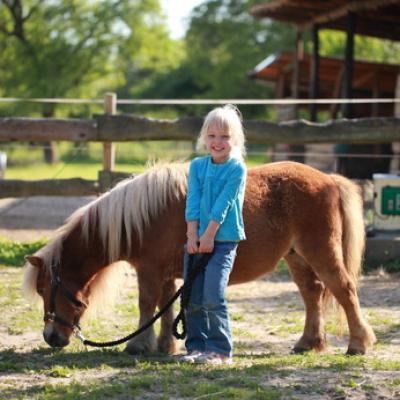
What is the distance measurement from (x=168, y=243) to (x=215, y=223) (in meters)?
0.51

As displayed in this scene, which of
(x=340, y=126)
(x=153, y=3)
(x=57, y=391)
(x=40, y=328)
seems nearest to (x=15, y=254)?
(x=40, y=328)

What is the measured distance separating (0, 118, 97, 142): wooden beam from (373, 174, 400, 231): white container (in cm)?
314

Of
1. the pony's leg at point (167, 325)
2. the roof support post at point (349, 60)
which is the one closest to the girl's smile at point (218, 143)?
the pony's leg at point (167, 325)

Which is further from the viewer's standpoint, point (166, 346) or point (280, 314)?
point (280, 314)

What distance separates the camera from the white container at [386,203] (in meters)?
7.83

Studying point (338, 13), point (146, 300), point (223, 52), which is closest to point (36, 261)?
point (146, 300)

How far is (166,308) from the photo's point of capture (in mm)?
4488

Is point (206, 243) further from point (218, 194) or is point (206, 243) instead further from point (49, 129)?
point (49, 129)

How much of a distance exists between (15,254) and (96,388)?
4680mm

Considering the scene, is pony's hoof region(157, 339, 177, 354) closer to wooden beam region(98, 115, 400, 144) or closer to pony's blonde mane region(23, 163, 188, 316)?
pony's blonde mane region(23, 163, 188, 316)

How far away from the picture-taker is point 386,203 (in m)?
7.86

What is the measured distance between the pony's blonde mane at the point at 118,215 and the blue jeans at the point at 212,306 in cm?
41

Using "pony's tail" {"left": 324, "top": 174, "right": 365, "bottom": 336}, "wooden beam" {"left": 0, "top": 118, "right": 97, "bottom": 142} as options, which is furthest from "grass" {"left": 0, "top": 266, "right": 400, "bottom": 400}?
"wooden beam" {"left": 0, "top": 118, "right": 97, "bottom": 142}

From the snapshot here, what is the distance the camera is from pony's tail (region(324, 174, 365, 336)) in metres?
4.85
